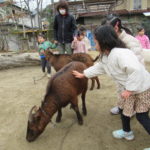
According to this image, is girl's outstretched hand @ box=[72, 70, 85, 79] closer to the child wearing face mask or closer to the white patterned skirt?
the white patterned skirt

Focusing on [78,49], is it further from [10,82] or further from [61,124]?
[61,124]

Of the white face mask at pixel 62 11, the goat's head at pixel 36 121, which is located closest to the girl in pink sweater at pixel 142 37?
the white face mask at pixel 62 11

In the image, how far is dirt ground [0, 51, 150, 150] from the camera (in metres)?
2.50

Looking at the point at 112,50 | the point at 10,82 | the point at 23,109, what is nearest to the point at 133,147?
the point at 112,50

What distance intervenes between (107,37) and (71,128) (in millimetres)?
1716

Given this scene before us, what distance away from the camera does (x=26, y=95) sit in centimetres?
446

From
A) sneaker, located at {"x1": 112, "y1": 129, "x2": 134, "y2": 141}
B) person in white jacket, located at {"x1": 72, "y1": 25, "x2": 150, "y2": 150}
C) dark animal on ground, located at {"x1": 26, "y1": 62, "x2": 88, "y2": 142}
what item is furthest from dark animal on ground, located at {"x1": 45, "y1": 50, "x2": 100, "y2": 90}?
person in white jacket, located at {"x1": 72, "y1": 25, "x2": 150, "y2": 150}

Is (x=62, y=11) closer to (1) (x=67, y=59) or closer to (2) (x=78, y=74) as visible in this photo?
(1) (x=67, y=59)

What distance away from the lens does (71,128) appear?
2.92 meters

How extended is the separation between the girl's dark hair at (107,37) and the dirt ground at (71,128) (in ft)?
4.65

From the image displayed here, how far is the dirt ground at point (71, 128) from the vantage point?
2.50 metres

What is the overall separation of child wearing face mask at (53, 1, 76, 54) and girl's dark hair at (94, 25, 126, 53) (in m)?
2.75

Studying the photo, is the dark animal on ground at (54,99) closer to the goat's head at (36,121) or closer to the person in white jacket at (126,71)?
the goat's head at (36,121)

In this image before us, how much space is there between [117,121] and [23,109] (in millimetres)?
1938
